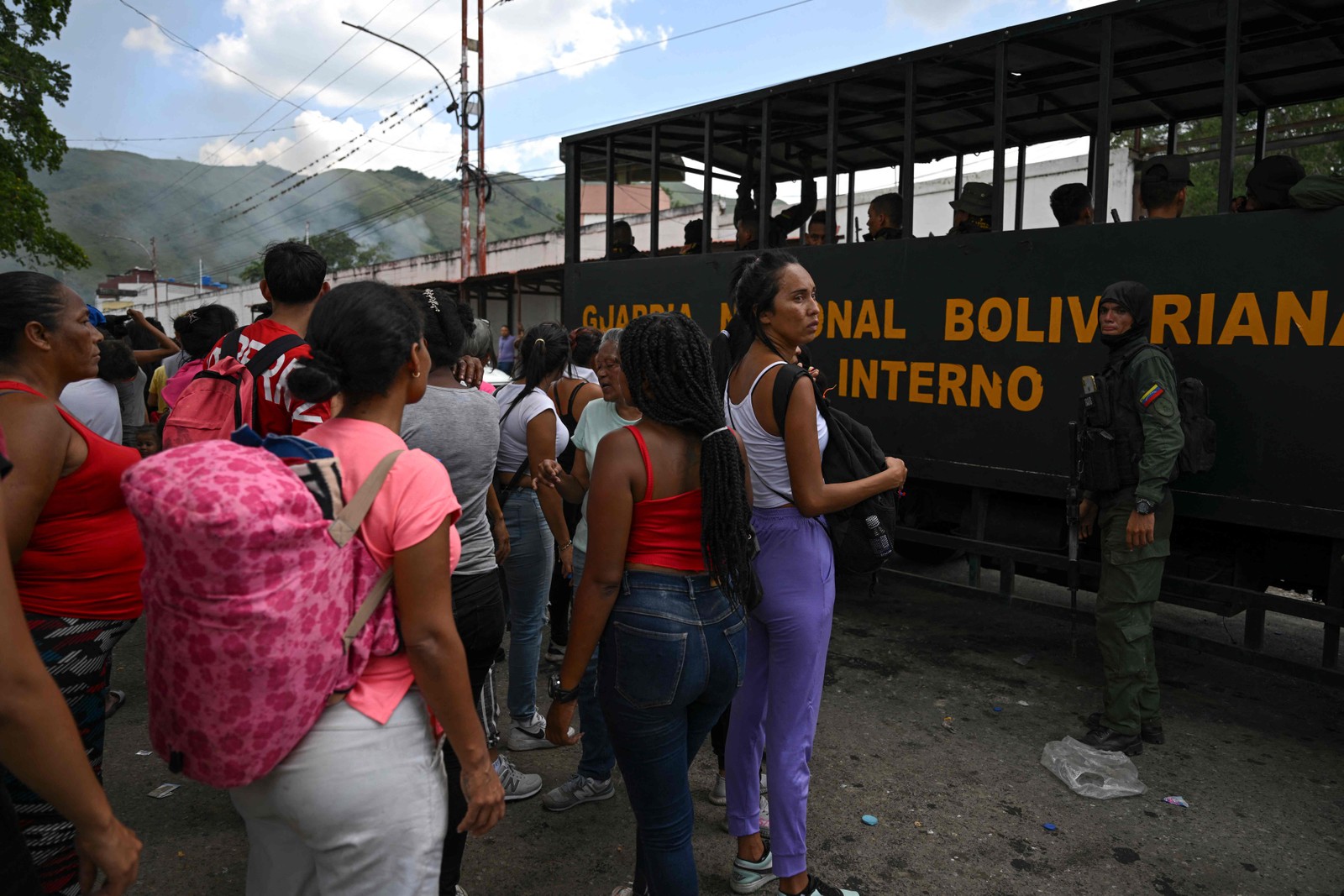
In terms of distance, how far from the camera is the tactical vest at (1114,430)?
3.79 m

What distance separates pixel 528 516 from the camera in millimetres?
3789

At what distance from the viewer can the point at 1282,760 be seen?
3887 mm

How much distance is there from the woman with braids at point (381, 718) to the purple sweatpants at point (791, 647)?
1165 millimetres

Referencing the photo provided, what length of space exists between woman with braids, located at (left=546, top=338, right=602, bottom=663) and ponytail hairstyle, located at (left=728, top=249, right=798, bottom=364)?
4.29ft

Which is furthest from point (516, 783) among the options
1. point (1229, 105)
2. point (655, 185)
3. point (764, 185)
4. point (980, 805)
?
point (655, 185)

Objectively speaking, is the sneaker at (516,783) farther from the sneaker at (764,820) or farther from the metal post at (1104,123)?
the metal post at (1104,123)

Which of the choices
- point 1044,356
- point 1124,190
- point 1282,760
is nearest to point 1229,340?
point 1044,356

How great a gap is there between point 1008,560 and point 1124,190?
15422mm

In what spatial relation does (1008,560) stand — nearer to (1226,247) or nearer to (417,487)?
(1226,247)

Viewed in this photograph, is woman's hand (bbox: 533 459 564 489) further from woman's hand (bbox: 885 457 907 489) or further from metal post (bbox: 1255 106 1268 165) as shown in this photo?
metal post (bbox: 1255 106 1268 165)

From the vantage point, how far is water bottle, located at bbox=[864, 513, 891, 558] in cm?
274

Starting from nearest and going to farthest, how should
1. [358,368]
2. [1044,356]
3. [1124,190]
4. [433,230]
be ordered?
[358,368]
[1044,356]
[1124,190]
[433,230]

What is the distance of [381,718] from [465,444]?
4.20 ft

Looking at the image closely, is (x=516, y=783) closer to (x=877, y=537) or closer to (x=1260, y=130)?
(x=877, y=537)
